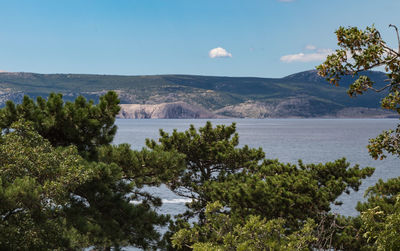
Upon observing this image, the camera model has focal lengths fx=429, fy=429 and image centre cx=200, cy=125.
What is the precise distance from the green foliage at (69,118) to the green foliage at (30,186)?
4752 millimetres

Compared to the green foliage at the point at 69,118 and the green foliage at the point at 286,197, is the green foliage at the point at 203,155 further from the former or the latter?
the green foliage at the point at 69,118

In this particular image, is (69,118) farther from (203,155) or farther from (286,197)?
(286,197)

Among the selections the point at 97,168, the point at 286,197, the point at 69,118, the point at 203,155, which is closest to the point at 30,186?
the point at 97,168

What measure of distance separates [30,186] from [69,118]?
25.5ft

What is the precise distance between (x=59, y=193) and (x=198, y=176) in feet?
49.2

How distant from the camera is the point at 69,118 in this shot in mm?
18984

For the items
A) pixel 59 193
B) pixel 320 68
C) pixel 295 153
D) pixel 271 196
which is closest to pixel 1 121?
pixel 59 193

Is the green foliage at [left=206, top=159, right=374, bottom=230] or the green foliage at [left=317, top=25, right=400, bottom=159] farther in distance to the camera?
the green foliage at [left=206, top=159, right=374, bottom=230]

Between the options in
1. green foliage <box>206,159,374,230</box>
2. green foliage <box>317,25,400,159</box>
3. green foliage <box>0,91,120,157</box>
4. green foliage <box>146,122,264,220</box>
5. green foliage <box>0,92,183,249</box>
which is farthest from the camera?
green foliage <box>146,122,264,220</box>

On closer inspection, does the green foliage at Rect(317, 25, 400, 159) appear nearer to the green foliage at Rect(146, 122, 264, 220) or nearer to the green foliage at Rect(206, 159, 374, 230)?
the green foliage at Rect(206, 159, 374, 230)

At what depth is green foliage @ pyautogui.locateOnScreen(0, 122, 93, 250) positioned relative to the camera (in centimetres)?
1157

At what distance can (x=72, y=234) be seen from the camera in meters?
15.9

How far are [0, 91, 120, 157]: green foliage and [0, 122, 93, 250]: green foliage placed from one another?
4.75 metres

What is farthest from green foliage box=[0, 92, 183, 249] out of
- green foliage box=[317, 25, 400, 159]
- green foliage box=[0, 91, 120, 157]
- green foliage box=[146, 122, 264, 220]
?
green foliage box=[317, 25, 400, 159]
